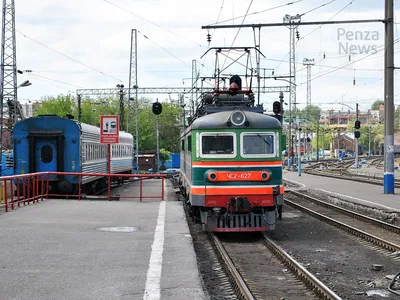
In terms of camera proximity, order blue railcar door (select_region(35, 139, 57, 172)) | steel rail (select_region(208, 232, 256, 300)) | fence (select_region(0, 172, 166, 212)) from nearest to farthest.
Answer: steel rail (select_region(208, 232, 256, 300)) → fence (select_region(0, 172, 166, 212)) → blue railcar door (select_region(35, 139, 57, 172))

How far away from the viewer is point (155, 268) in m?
8.96

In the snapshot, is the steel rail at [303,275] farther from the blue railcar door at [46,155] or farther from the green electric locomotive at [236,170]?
the blue railcar door at [46,155]

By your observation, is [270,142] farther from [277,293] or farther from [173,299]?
[173,299]

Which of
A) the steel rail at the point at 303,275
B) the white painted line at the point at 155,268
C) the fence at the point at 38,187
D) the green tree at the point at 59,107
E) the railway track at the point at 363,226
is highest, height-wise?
the green tree at the point at 59,107

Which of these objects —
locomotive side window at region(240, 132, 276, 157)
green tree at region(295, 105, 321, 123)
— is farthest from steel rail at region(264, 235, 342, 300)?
green tree at region(295, 105, 321, 123)

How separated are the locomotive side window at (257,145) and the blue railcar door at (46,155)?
1091 cm

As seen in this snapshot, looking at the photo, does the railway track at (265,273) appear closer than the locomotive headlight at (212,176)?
Yes

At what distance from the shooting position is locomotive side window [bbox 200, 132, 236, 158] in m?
13.7

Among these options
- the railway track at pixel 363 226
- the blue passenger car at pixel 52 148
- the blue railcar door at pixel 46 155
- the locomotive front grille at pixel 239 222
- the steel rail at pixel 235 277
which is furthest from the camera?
the blue railcar door at pixel 46 155

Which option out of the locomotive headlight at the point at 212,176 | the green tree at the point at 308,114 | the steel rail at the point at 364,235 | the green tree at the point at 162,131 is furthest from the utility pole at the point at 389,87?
the green tree at the point at 162,131

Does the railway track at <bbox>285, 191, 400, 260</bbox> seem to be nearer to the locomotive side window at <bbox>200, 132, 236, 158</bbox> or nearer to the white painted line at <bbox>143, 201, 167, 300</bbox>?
the locomotive side window at <bbox>200, 132, 236, 158</bbox>

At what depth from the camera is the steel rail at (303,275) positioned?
8.05 m

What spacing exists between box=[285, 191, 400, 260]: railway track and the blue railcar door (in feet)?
29.2

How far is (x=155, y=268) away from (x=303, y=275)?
7.41ft
